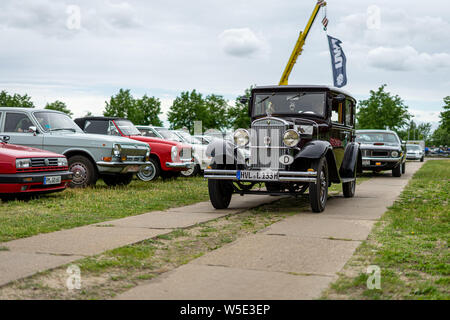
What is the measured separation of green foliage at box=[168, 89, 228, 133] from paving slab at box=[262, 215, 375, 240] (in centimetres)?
5006

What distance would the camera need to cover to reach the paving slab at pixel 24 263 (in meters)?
4.35

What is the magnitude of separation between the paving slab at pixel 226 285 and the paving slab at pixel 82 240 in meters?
1.30

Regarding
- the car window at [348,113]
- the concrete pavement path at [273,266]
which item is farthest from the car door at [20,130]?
the car window at [348,113]

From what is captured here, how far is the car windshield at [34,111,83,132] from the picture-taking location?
11812 millimetres

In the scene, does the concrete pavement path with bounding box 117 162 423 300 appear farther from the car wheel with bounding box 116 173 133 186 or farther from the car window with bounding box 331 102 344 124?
the car wheel with bounding box 116 173 133 186

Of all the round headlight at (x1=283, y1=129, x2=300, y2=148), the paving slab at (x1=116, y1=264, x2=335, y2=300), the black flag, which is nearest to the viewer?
the paving slab at (x1=116, y1=264, x2=335, y2=300)

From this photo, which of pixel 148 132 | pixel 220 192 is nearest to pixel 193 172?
pixel 148 132

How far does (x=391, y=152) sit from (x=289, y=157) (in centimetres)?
1127

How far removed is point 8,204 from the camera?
354 inches

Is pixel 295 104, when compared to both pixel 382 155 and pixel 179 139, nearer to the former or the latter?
pixel 179 139

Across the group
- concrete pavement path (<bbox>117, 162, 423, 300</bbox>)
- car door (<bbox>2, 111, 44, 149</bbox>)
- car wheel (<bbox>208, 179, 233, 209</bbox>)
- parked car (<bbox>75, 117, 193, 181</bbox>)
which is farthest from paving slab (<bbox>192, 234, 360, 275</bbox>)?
parked car (<bbox>75, 117, 193, 181</bbox>)

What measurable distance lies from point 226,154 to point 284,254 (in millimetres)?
3888
